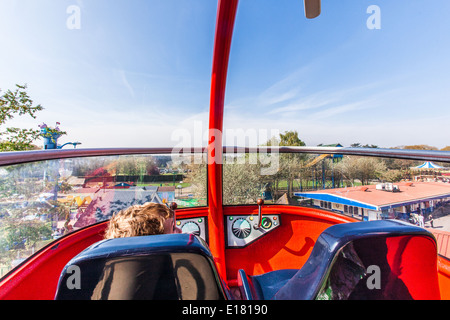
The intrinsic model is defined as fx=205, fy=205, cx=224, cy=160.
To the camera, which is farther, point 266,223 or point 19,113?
point 19,113

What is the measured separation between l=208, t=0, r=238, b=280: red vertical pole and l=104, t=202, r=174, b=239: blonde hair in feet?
4.73

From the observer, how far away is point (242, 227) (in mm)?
2570

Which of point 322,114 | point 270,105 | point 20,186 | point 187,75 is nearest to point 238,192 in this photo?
point 20,186

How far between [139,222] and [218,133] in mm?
1596

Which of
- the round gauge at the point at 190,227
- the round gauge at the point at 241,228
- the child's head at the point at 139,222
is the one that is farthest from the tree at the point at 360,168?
the child's head at the point at 139,222

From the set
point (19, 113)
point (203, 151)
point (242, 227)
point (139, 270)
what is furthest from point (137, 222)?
point (19, 113)

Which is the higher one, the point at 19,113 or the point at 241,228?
the point at 19,113

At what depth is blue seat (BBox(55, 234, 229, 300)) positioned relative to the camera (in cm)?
54

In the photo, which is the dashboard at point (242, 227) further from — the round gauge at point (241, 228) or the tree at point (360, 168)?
the tree at point (360, 168)

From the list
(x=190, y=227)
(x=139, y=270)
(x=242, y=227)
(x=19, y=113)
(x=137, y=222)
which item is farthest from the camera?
(x=19, y=113)

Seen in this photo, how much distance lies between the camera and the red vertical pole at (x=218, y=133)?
6.30 ft

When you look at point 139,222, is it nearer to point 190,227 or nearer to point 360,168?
point 190,227

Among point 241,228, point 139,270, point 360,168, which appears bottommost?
point 241,228
